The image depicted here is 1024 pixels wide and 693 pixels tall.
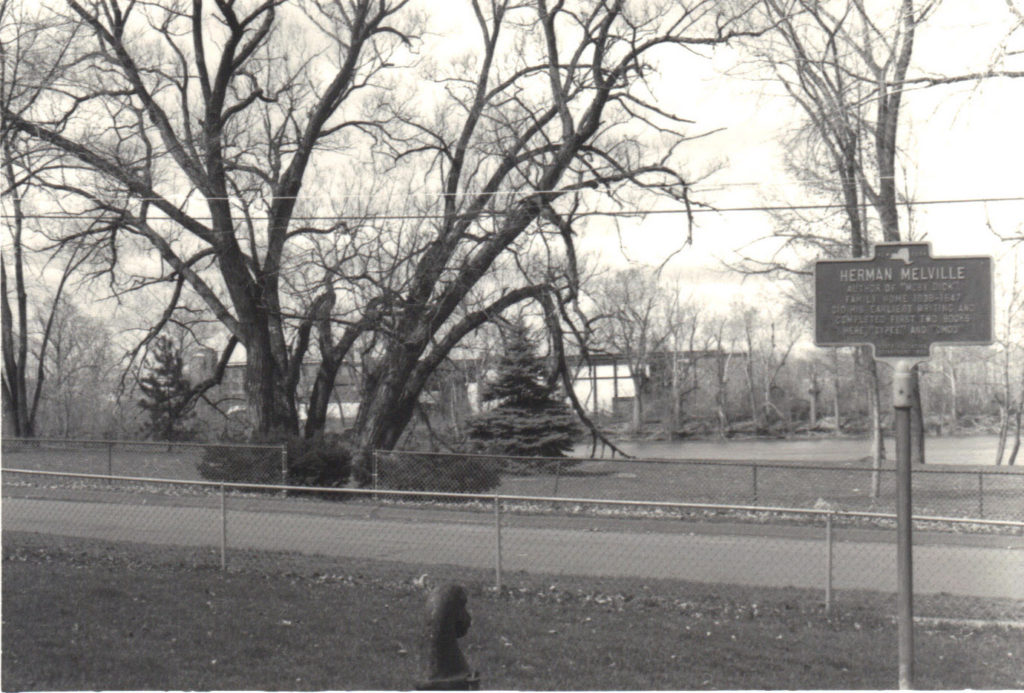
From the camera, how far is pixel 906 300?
6969 mm

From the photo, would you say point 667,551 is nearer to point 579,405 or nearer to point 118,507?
point 118,507

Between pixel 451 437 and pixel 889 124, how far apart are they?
15.8 meters

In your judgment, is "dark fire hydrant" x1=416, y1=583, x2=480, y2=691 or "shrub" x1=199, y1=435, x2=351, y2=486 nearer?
"dark fire hydrant" x1=416, y1=583, x2=480, y2=691

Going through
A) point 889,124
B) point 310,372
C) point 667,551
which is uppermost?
point 889,124

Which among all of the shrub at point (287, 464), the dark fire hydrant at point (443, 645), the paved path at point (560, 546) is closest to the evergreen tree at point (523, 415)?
the shrub at point (287, 464)

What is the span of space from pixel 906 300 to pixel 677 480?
15.8m

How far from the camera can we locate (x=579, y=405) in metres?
26.7

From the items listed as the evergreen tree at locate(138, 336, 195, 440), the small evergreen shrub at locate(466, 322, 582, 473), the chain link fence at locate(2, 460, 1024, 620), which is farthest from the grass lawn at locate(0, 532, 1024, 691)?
the evergreen tree at locate(138, 336, 195, 440)

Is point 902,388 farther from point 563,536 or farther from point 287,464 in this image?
point 287,464

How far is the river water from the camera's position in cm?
2419

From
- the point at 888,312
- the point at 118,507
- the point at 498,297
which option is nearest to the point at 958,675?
the point at 888,312

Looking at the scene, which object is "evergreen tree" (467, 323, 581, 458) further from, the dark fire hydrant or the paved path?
the dark fire hydrant

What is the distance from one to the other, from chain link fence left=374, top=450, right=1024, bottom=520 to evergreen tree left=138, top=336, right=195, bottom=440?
10980mm

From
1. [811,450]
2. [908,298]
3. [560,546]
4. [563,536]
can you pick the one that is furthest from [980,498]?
[908,298]
